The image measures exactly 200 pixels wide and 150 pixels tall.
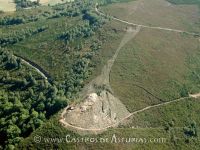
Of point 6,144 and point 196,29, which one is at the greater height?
point 196,29

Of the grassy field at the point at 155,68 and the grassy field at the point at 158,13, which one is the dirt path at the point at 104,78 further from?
the grassy field at the point at 158,13

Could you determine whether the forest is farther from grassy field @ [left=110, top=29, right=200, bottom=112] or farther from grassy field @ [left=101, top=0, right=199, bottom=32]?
grassy field @ [left=101, top=0, right=199, bottom=32]

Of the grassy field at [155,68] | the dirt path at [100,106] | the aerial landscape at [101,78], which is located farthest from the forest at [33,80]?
the grassy field at [155,68]

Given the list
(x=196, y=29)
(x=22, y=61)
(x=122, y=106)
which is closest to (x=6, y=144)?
(x=122, y=106)

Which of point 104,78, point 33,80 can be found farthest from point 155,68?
point 33,80

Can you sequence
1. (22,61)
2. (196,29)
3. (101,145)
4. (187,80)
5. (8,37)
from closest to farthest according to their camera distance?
(101,145) < (187,80) < (22,61) < (8,37) < (196,29)

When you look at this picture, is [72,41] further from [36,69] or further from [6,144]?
[6,144]
